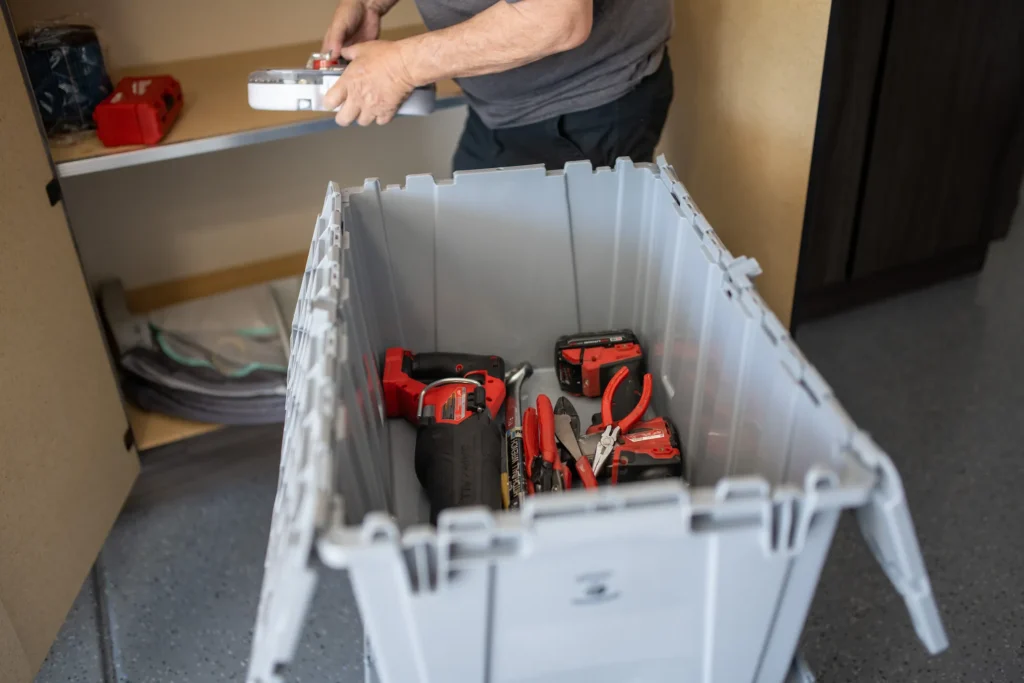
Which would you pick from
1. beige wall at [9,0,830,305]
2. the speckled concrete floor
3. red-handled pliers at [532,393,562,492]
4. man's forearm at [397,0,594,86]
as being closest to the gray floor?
the speckled concrete floor

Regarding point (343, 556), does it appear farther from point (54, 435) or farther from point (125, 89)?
point (125, 89)

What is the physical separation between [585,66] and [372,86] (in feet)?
0.88

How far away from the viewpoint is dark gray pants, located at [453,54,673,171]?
1.09 meters

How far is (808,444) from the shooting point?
0.62 meters

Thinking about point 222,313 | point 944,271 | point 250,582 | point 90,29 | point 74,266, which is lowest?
point 250,582

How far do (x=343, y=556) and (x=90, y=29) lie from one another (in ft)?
3.41

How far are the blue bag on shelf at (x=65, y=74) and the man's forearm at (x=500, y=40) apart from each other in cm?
52

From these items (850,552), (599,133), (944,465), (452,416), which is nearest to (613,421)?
(452,416)

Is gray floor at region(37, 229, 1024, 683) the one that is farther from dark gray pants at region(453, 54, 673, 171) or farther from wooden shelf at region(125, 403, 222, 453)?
dark gray pants at region(453, 54, 673, 171)

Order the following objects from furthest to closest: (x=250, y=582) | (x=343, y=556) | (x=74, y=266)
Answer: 1. (x=250, y=582)
2. (x=74, y=266)
3. (x=343, y=556)

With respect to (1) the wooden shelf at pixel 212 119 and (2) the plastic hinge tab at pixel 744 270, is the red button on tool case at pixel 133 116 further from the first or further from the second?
(2) the plastic hinge tab at pixel 744 270

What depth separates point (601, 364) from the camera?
100 cm

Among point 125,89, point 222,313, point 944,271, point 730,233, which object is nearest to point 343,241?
point 125,89

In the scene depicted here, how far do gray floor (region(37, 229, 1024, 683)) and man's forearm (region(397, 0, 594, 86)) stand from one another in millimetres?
739
